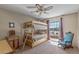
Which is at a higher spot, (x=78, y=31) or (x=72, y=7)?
(x=72, y=7)

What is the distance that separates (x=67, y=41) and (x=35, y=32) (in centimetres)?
74

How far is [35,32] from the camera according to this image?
1.94 metres

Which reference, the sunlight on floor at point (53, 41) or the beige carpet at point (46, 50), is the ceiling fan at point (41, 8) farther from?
the beige carpet at point (46, 50)

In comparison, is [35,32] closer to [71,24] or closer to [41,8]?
[41,8]

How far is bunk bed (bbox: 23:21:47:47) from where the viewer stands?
6.22ft

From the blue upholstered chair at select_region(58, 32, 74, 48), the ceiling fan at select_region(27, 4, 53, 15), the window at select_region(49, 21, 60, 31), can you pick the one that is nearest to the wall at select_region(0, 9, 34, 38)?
the ceiling fan at select_region(27, 4, 53, 15)

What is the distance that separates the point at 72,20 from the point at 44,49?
0.88m

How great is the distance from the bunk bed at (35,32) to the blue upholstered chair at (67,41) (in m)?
0.41

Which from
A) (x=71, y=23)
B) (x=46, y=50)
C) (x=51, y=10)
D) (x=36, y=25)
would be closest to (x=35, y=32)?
(x=36, y=25)

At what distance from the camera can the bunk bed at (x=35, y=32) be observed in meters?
1.90
